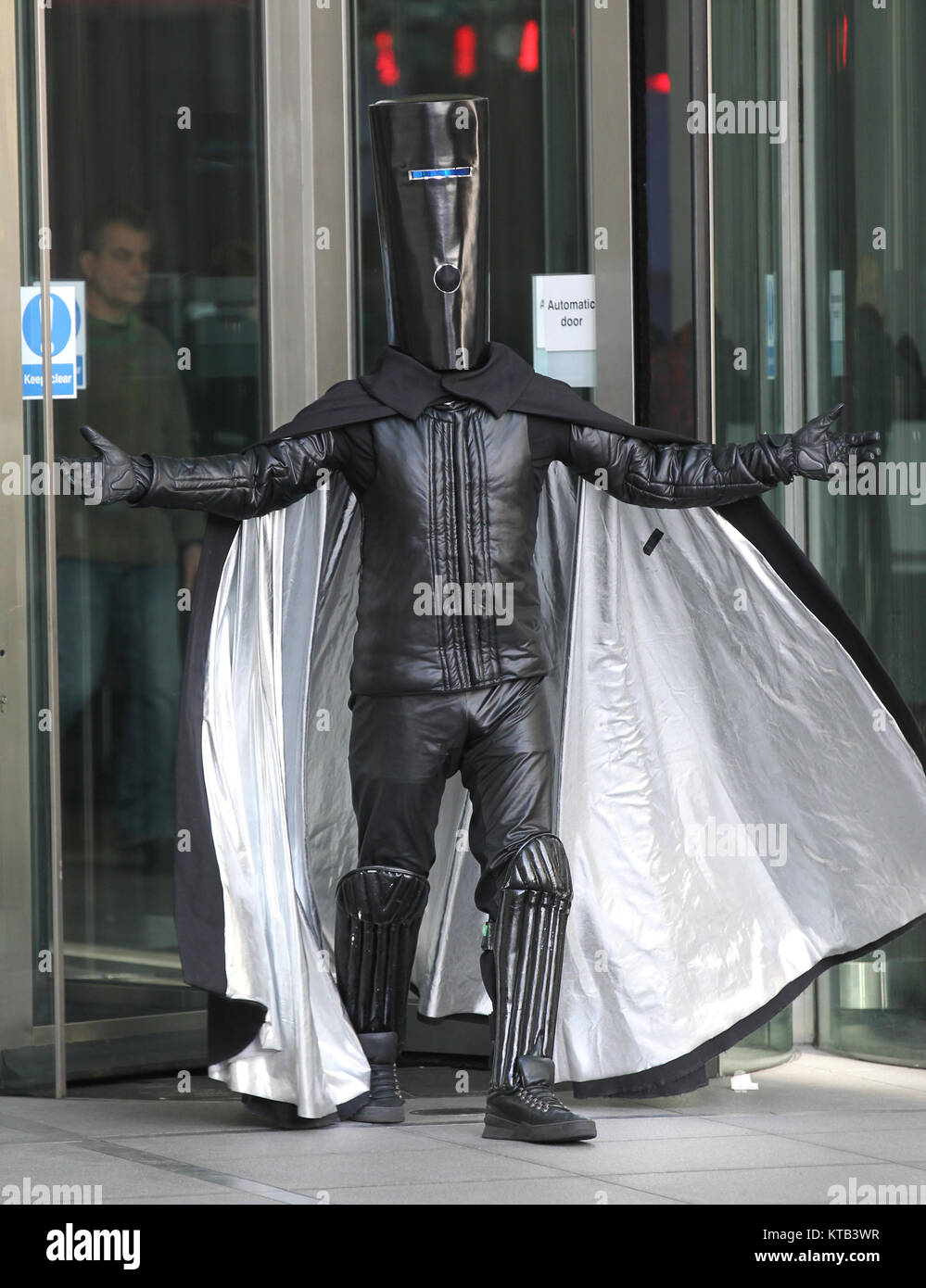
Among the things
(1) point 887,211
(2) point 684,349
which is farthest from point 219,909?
(1) point 887,211

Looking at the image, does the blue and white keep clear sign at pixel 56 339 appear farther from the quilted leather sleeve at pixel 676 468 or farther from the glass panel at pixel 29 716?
the quilted leather sleeve at pixel 676 468

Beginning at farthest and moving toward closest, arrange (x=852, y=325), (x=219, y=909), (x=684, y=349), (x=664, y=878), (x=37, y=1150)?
(x=852, y=325)
(x=684, y=349)
(x=664, y=878)
(x=219, y=909)
(x=37, y=1150)

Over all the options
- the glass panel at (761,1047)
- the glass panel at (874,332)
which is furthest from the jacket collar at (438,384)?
the glass panel at (761,1047)

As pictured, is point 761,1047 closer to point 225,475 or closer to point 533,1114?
point 533,1114

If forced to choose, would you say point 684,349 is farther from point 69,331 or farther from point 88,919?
point 88,919

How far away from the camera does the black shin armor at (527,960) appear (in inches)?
184

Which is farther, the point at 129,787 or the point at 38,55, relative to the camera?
the point at 129,787

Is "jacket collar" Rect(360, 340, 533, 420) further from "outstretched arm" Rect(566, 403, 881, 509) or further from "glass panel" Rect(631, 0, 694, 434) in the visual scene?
"glass panel" Rect(631, 0, 694, 434)

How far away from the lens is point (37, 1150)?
4.44m

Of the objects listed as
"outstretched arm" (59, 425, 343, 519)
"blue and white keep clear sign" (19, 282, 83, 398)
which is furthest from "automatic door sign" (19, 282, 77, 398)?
"outstretched arm" (59, 425, 343, 519)

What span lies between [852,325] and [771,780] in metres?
1.49

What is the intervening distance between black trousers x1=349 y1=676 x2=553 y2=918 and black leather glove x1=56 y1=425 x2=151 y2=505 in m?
0.74

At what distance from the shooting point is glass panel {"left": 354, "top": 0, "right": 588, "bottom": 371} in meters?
5.70

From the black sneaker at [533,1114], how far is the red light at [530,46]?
2.76m
